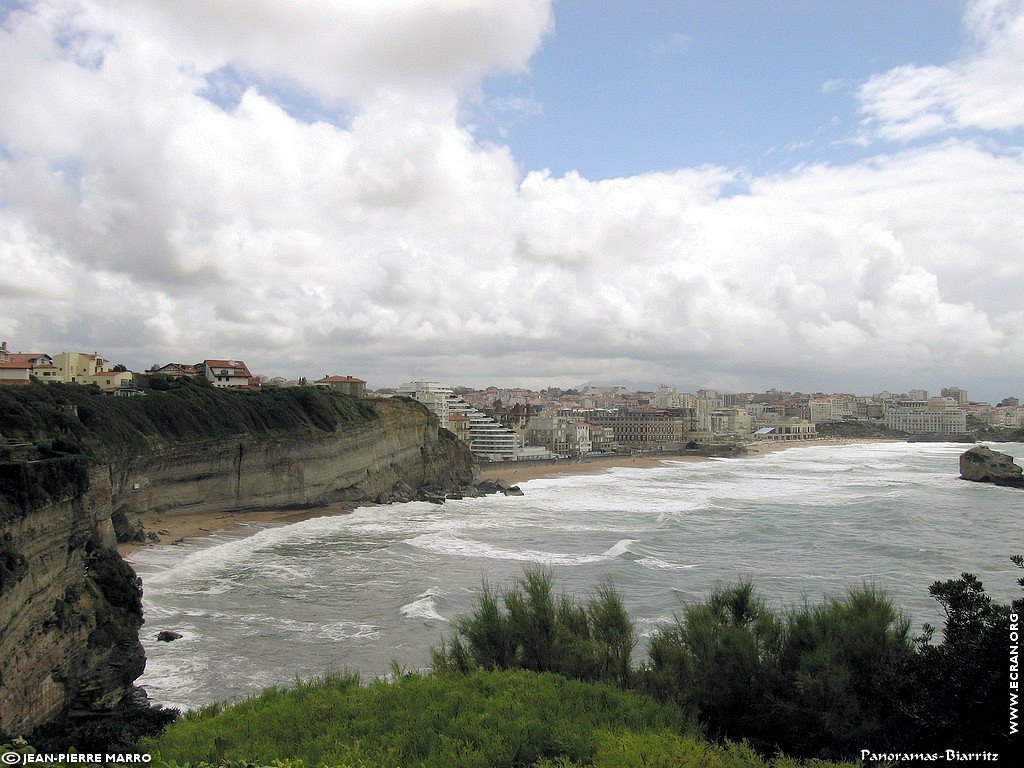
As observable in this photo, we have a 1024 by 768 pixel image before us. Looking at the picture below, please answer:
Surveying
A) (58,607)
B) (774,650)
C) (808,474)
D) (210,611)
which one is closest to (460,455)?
(808,474)

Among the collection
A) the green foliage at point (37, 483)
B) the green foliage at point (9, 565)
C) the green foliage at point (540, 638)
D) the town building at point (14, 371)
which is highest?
the town building at point (14, 371)

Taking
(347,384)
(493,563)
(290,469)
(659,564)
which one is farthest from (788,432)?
(493,563)

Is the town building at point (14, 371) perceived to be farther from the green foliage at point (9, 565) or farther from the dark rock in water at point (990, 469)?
the dark rock in water at point (990, 469)

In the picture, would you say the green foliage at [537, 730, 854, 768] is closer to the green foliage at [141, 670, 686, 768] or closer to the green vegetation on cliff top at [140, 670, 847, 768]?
the green vegetation on cliff top at [140, 670, 847, 768]

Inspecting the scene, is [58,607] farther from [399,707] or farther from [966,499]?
[966,499]

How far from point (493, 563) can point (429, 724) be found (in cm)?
1948

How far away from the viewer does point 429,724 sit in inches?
298

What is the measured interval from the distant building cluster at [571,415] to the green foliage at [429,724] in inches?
1241

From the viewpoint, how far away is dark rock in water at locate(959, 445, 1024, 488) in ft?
188

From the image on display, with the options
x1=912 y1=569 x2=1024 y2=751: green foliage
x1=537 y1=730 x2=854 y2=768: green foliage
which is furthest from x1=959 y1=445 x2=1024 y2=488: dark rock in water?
x1=537 y1=730 x2=854 y2=768: green foliage

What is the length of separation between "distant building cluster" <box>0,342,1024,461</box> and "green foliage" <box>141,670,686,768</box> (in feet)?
103

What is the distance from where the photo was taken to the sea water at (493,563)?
1694 cm

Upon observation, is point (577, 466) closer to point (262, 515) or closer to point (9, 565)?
point (262, 515)

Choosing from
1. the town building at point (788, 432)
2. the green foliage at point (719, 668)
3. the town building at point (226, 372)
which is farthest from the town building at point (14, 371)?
the town building at point (788, 432)
